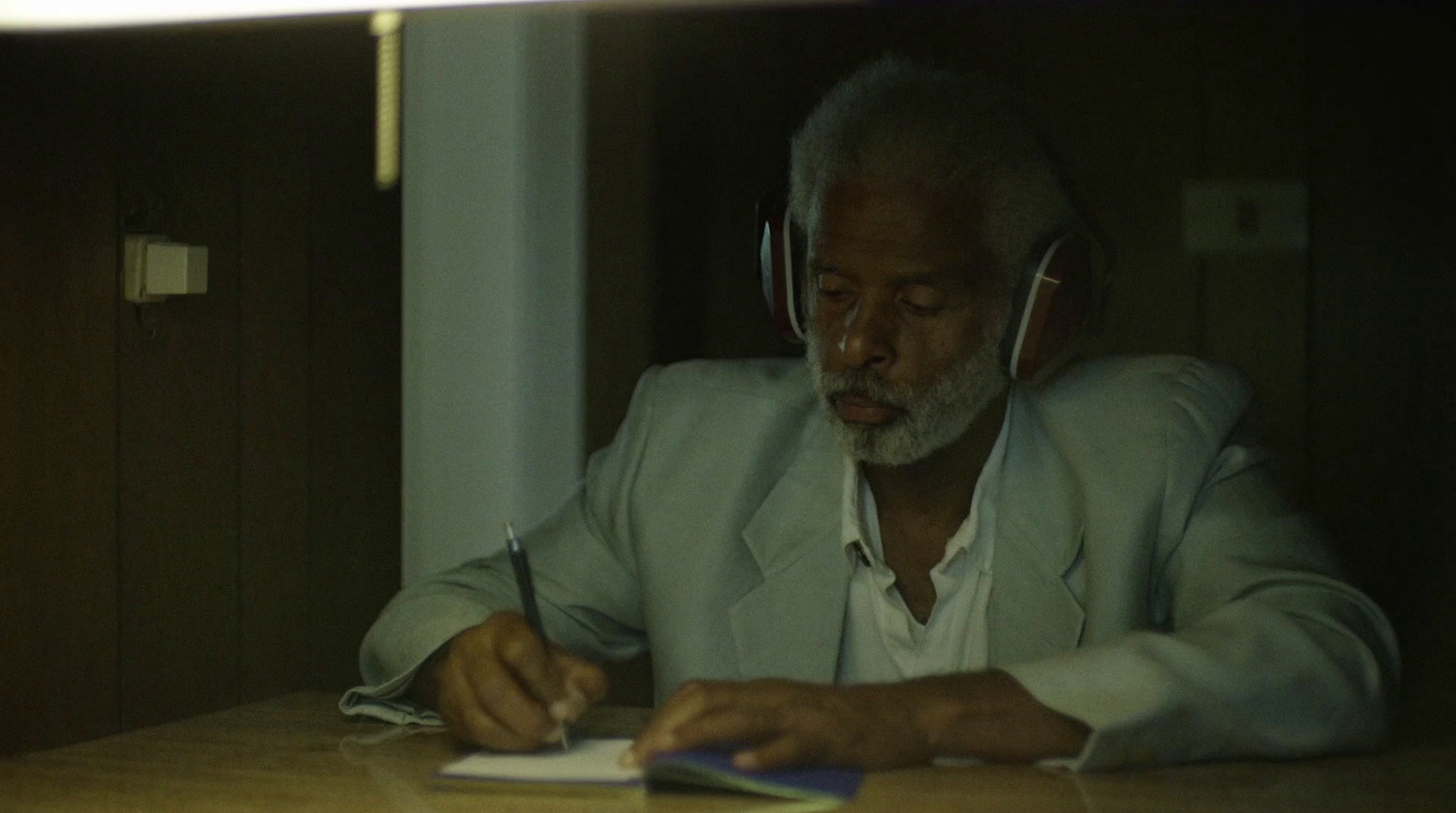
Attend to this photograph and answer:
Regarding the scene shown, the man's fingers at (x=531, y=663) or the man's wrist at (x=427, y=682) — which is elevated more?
the man's fingers at (x=531, y=663)

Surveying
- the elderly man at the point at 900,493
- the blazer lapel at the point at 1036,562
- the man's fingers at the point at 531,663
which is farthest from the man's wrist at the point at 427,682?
the blazer lapel at the point at 1036,562

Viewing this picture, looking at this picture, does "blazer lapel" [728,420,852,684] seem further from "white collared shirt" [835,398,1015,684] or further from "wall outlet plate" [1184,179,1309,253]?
"wall outlet plate" [1184,179,1309,253]

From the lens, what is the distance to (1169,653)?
96 centimetres

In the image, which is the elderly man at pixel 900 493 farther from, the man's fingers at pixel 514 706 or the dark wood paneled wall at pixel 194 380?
the dark wood paneled wall at pixel 194 380

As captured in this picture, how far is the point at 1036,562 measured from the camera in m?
1.32

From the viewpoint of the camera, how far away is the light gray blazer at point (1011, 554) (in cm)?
104

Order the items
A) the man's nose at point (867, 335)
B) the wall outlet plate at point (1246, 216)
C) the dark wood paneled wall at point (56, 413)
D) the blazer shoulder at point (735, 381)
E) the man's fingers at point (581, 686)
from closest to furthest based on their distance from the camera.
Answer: the man's fingers at point (581, 686)
the dark wood paneled wall at point (56, 413)
the man's nose at point (867, 335)
the blazer shoulder at point (735, 381)
the wall outlet plate at point (1246, 216)

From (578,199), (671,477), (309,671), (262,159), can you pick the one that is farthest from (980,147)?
(309,671)

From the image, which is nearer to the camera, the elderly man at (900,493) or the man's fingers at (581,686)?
the man's fingers at (581,686)

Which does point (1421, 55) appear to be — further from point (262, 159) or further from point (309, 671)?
point (309, 671)


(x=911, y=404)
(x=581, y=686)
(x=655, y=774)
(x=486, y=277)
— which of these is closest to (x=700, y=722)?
(x=655, y=774)

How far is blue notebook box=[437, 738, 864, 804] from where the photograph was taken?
2.78 feet

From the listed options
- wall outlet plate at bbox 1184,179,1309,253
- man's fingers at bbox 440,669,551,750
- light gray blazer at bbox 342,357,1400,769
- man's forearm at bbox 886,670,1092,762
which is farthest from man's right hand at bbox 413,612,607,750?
wall outlet plate at bbox 1184,179,1309,253

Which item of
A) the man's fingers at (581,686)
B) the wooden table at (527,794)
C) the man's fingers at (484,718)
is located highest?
the man's fingers at (581,686)
